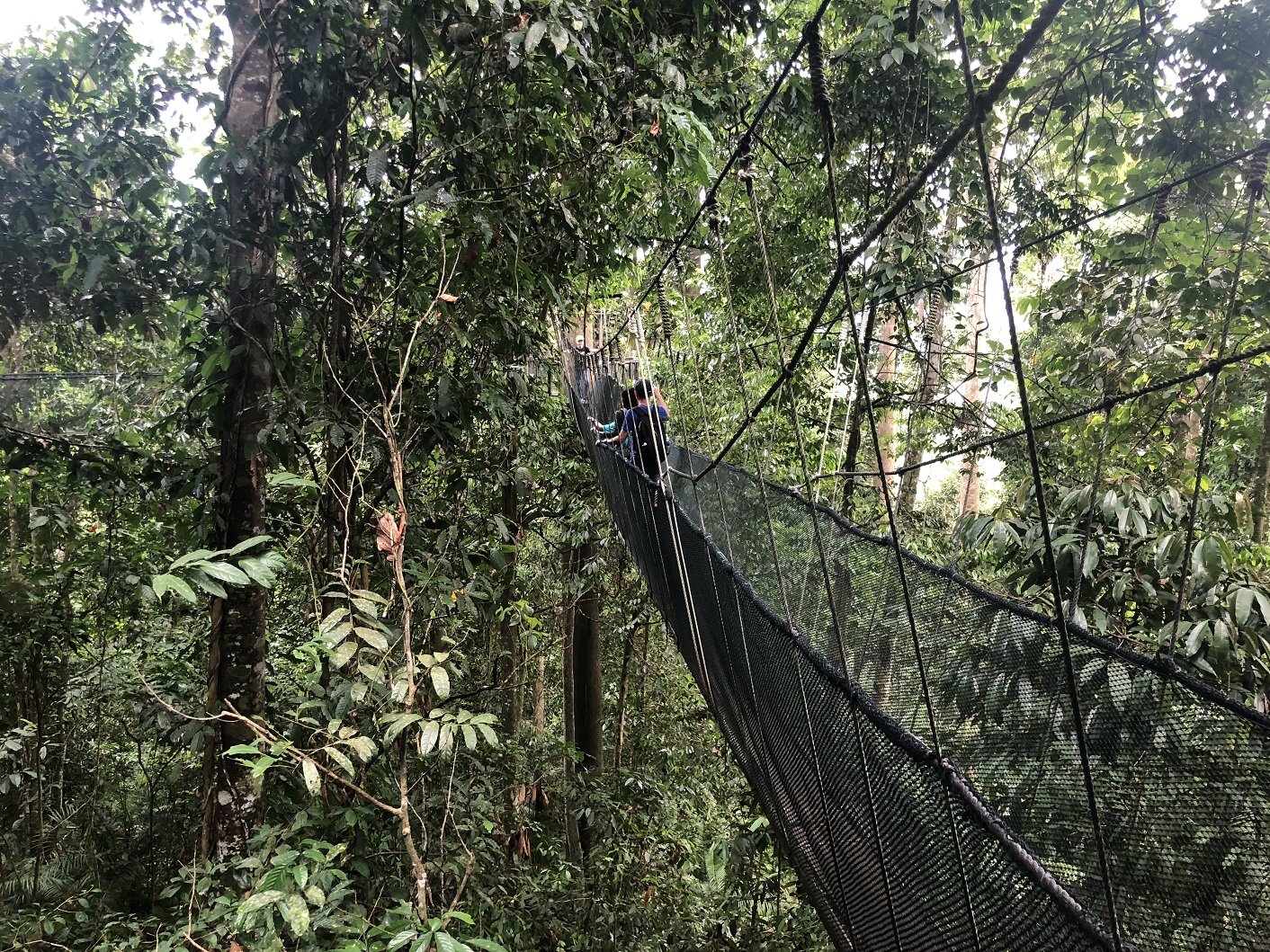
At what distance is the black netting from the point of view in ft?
2.26

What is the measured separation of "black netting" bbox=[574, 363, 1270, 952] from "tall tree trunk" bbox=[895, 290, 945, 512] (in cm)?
100

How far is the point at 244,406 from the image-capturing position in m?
1.58

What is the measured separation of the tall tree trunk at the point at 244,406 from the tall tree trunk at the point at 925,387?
1.82 m

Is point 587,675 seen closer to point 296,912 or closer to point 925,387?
point 925,387

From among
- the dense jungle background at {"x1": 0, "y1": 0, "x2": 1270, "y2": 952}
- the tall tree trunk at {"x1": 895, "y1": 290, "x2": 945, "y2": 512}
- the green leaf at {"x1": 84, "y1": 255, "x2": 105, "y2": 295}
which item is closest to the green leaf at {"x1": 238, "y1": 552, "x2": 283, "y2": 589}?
the dense jungle background at {"x1": 0, "y1": 0, "x2": 1270, "y2": 952}

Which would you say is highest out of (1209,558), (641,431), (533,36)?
(641,431)

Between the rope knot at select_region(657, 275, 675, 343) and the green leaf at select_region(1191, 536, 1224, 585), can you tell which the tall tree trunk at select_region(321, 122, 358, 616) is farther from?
the green leaf at select_region(1191, 536, 1224, 585)

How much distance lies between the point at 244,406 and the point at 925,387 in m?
2.14

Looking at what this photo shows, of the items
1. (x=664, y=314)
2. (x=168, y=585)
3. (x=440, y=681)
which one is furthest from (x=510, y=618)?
(x=168, y=585)

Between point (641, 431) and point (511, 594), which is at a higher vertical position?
point (641, 431)

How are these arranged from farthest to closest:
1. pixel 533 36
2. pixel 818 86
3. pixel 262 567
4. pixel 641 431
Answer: pixel 641 431 < pixel 533 36 < pixel 262 567 < pixel 818 86

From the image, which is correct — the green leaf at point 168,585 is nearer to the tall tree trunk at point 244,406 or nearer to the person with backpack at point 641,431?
the tall tree trunk at point 244,406

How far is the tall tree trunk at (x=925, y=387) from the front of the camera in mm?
2411

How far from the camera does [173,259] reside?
1.50 metres
